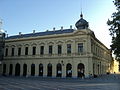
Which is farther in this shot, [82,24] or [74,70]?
[82,24]

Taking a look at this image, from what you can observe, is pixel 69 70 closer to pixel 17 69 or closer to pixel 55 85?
pixel 17 69

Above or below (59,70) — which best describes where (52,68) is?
above

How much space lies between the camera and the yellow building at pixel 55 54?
50531mm

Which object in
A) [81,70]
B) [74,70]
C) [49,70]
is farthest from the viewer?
[49,70]

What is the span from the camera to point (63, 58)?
2084 inches

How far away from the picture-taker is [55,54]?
5453 centimetres

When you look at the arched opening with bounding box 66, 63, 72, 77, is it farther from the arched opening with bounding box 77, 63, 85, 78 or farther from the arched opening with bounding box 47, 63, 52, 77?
the arched opening with bounding box 47, 63, 52, 77

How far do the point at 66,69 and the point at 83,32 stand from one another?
1137 centimetres

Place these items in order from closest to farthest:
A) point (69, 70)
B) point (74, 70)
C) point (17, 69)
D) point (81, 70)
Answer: point (81, 70) → point (74, 70) → point (69, 70) → point (17, 69)

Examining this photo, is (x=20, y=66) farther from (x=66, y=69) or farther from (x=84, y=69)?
(x=84, y=69)

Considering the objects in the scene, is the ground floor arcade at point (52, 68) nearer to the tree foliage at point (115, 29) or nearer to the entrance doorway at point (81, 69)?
the entrance doorway at point (81, 69)

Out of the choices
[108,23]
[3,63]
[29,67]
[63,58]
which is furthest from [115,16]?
[3,63]

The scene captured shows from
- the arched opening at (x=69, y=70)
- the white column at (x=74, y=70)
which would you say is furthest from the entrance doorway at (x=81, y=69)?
the arched opening at (x=69, y=70)

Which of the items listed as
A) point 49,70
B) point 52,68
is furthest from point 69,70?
point 49,70
